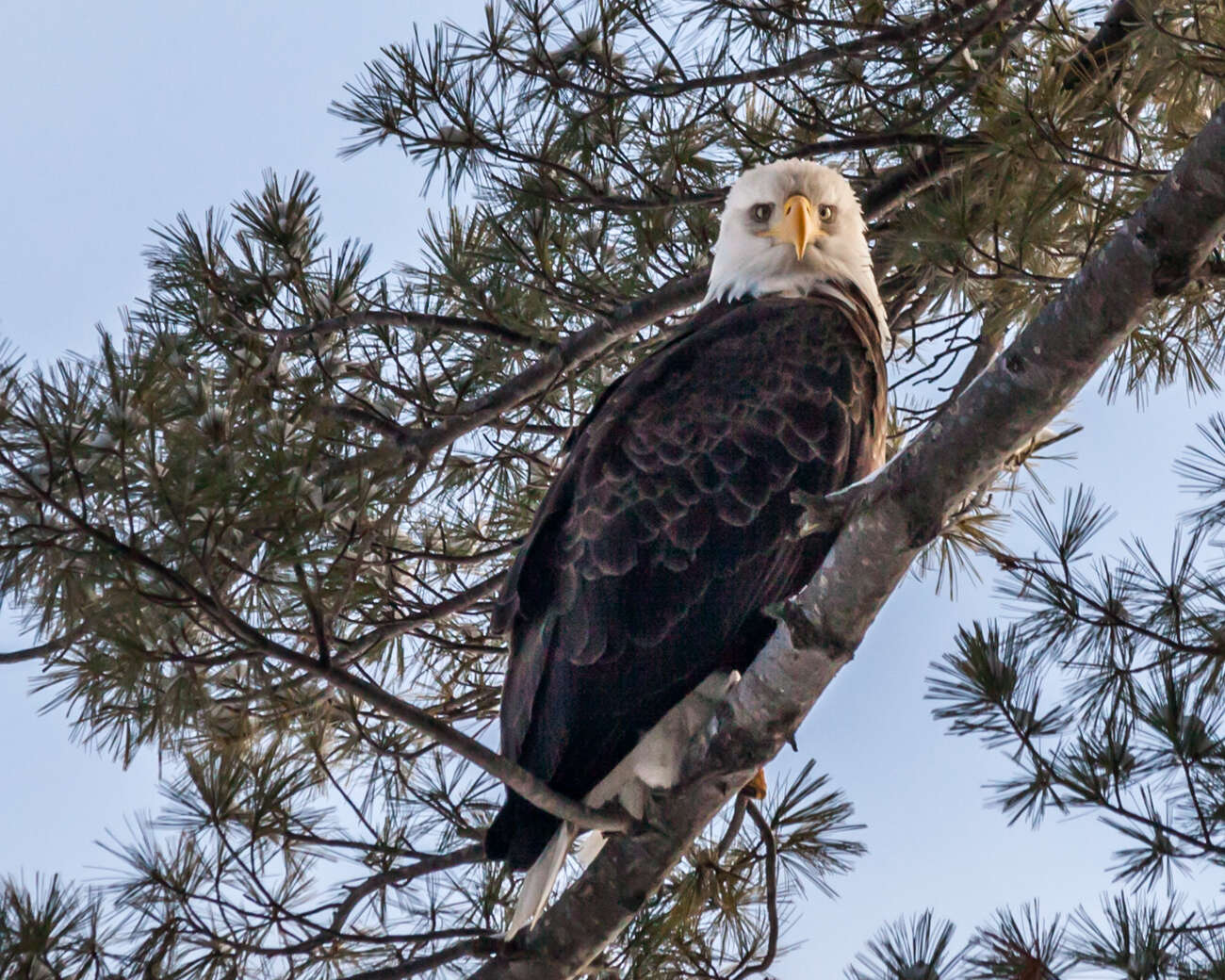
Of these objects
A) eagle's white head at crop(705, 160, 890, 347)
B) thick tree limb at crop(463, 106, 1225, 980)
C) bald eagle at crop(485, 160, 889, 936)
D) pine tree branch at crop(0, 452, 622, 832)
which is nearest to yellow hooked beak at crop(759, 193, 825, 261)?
eagle's white head at crop(705, 160, 890, 347)

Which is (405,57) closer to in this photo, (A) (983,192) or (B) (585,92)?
(B) (585,92)

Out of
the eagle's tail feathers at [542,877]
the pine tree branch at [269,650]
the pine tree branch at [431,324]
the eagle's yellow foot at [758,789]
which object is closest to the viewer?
the pine tree branch at [269,650]

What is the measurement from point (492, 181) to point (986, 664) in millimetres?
1712

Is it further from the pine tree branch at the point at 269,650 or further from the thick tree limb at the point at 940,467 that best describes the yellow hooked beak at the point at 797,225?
the pine tree branch at the point at 269,650

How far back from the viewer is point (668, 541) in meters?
2.70

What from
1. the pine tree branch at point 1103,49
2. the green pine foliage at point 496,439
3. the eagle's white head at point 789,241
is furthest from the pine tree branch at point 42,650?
the pine tree branch at point 1103,49

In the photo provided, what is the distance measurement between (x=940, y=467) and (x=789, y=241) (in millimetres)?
1227

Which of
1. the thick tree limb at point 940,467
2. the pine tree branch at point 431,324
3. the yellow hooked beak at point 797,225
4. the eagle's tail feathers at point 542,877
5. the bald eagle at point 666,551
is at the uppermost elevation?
the pine tree branch at point 431,324

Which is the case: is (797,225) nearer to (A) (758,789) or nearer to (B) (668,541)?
(B) (668,541)

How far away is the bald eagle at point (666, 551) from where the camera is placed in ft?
8.65

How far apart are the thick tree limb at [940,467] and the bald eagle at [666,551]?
155 millimetres

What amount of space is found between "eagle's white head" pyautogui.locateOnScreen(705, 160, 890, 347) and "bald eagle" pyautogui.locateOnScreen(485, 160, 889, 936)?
12.7 inches

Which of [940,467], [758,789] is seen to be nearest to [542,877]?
[758,789]

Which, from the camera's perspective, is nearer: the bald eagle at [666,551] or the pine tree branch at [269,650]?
the pine tree branch at [269,650]
